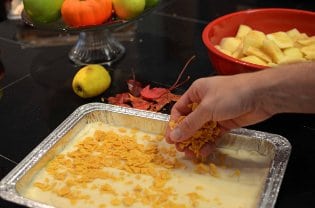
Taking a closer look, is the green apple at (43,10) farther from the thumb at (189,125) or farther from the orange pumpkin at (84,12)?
the thumb at (189,125)

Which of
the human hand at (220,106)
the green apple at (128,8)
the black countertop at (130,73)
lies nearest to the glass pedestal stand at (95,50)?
the black countertop at (130,73)

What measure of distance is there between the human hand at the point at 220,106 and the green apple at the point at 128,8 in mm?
336

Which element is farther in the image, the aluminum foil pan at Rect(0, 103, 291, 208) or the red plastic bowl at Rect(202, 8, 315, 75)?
the red plastic bowl at Rect(202, 8, 315, 75)

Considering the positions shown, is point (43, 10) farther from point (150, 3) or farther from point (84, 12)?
point (150, 3)

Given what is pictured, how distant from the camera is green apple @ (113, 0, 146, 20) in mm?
991

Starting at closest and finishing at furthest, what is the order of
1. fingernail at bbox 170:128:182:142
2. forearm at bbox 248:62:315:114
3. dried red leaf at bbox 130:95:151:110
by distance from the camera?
1. forearm at bbox 248:62:315:114
2. fingernail at bbox 170:128:182:142
3. dried red leaf at bbox 130:95:151:110

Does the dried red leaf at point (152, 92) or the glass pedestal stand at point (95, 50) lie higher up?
the glass pedestal stand at point (95, 50)

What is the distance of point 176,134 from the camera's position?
2.39 ft

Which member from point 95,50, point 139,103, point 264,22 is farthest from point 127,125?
point 264,22

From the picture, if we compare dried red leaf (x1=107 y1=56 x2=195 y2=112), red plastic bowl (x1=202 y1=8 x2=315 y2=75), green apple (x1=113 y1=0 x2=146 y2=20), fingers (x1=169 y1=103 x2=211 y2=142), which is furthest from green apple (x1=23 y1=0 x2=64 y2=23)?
fingers (x1=169 y1=103 x2=211 y2=142)

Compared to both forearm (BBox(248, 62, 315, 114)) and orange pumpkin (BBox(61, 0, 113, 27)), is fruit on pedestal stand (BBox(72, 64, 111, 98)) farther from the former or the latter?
forearm (BBox(248, 62, 315, 114))

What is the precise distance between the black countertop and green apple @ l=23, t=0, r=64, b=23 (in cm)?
16

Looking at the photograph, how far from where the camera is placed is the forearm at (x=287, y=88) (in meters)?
0.61

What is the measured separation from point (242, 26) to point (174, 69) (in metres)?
0.20
